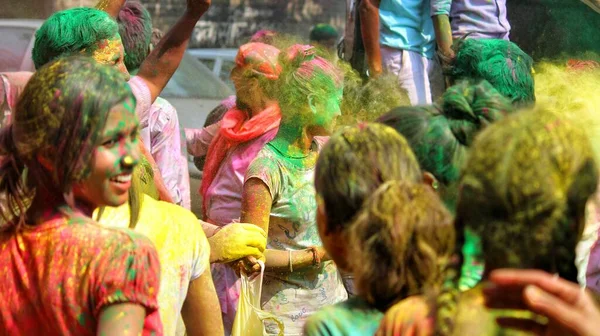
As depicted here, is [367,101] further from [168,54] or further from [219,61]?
[219,61]

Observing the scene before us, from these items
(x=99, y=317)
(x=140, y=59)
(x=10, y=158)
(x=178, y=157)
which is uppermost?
(x=10, y=158)

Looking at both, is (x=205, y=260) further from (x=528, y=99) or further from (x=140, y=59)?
(x=140, y=59)

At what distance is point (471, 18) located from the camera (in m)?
6.06

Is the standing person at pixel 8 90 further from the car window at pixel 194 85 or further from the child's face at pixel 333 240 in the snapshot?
the car window at pixel 194 85

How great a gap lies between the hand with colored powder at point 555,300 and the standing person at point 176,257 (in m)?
1.25

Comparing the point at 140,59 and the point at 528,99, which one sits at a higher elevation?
the point at 528,99

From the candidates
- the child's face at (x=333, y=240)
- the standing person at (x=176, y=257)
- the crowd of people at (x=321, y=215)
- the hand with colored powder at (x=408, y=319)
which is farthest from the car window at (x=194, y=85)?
the hand with colored powder at (x=408, y=319)

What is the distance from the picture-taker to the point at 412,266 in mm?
2127

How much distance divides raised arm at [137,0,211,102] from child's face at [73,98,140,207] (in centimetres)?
166

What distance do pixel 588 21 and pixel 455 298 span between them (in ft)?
19.2

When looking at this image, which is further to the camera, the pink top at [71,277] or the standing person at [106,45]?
the standing person at [106,45]

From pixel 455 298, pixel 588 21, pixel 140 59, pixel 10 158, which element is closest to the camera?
pixel 455 298

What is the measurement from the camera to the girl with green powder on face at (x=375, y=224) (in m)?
2.10

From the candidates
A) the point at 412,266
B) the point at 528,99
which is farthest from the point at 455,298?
the point at 528,99
